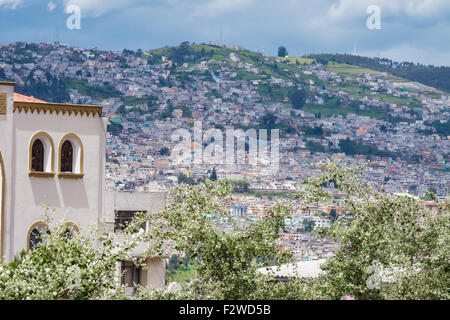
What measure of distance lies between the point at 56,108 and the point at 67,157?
1.97 meters

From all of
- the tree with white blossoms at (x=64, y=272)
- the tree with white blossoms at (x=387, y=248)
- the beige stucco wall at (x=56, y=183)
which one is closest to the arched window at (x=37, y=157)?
the beige stucco wall at (x=56, y=183)

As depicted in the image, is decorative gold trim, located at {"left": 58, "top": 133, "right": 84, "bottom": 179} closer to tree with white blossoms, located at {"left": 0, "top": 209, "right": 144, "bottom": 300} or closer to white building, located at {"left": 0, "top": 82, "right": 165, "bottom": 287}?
white building, located at {"left": 0, "top": 82, "right": 165, "bottom": 287}

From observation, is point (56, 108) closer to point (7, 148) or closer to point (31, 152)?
point (31, 152)

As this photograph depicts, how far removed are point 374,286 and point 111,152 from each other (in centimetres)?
16386

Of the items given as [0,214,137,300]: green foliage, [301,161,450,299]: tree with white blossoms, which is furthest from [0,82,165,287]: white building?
[301,161,450,299]: tree with white blossoms

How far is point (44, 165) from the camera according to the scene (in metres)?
33.8

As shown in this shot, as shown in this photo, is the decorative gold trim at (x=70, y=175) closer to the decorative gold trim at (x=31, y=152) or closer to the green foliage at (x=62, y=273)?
the decorative gold trim at (x=31, y=152)

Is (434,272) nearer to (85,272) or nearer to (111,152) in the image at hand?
(85,272)

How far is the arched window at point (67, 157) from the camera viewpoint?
3416cm

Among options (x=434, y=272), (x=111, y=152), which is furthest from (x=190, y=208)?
(x=111, y=152)

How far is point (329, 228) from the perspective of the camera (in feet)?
75.2

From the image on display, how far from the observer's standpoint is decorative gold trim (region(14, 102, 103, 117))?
33.2 metres

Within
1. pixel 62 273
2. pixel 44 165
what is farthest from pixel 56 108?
pixel 62 273

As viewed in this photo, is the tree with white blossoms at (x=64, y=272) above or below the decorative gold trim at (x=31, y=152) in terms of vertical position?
below
